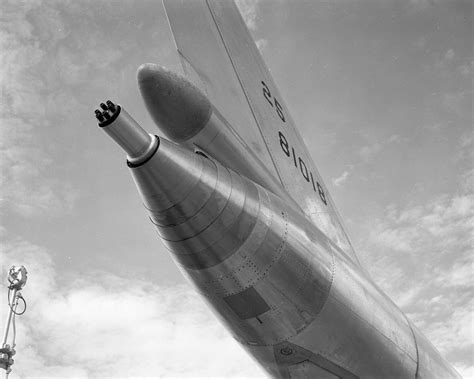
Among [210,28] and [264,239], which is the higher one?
[210,28]

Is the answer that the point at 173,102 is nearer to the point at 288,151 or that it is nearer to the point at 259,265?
the point at 259,265

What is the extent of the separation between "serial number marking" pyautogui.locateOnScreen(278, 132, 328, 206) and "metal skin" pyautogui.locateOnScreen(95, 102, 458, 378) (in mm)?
1848

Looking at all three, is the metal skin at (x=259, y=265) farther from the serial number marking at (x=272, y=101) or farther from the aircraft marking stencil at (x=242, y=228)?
the serial number marking at (x=272, y=101)

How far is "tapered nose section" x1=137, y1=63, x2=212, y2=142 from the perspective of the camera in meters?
4.22

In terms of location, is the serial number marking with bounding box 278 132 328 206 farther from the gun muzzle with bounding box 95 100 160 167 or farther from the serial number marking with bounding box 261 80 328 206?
the gun muzzle with bounding box 95 100 160 167

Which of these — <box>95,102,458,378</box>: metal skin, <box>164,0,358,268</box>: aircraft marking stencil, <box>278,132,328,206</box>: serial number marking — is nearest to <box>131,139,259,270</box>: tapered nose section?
<box>95,102,458,378</box>: metal skin

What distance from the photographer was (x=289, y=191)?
586 centimetres

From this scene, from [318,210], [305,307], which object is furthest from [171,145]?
[318,210]

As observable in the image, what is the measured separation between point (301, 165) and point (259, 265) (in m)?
3.15

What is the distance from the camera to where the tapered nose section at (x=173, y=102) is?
13.8ft

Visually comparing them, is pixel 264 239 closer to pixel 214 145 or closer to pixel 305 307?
pixel 305 307

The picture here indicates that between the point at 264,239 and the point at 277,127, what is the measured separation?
2.85 m

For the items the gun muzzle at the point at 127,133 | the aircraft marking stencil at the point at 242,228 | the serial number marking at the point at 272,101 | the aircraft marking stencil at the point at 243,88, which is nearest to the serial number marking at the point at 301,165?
the aircraft marking stencil at the point at 243,88

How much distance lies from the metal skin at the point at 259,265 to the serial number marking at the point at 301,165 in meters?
1.85
